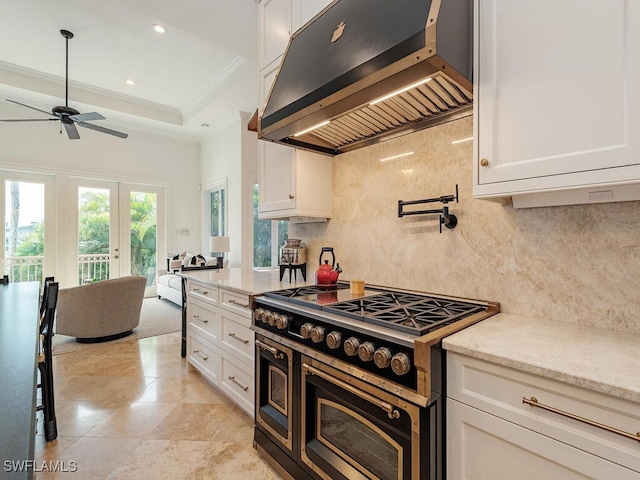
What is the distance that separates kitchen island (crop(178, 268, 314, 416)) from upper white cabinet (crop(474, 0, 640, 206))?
57.8 inches

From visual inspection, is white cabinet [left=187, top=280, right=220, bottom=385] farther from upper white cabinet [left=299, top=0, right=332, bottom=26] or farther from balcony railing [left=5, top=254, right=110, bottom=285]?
balcony railing [left=5, top=254, right=110, bottom=285]

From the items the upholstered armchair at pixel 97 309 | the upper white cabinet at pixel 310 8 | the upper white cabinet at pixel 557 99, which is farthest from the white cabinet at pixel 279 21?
the upholstered armchair at pixel 97 309

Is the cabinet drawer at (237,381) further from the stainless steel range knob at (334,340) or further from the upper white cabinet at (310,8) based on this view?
the upper white cabinet at (310,8)

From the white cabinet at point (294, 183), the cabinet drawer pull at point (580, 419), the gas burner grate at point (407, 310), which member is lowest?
the cabinet drawer pull at point (580, 419)

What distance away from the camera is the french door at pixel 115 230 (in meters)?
5.66

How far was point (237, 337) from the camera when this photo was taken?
214 centimetres

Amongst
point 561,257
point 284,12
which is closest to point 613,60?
point 561,257

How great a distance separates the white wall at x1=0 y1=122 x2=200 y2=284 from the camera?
501 centimetres

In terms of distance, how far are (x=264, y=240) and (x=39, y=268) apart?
3760 mm

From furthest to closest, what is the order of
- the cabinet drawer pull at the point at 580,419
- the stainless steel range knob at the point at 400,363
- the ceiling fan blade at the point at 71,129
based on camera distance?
the ceiling fan blade at the point at 71,129
the stainless steel range knob at the point at 400,363
the cabinet drawer pull at the point at 580,419

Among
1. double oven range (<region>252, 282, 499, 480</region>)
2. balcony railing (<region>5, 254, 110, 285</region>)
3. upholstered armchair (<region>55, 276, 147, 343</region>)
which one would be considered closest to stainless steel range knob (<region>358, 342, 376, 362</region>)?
double oven range (<region>252, 282, 499, 480</region>)

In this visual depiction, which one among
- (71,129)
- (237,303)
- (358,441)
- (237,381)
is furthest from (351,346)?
(71,129)

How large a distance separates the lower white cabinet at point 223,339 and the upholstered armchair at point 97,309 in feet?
4.87

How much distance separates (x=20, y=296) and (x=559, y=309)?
325 centimetres
